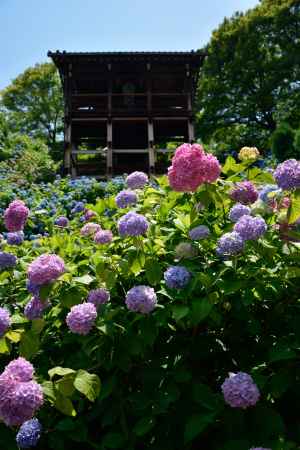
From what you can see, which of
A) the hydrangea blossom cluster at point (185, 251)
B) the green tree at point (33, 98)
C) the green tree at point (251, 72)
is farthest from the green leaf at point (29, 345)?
the green tree at point (33, 98)

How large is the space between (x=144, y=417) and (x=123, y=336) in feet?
0.93

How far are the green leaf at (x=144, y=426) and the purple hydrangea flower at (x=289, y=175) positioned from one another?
957 millimetres

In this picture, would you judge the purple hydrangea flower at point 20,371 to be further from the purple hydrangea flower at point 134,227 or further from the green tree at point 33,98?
the green tree at point 33,98

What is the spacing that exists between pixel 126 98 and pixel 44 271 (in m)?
18.9

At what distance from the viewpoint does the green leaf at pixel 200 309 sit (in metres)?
1.62

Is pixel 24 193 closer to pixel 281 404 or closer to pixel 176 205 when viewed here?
pixel 176 205

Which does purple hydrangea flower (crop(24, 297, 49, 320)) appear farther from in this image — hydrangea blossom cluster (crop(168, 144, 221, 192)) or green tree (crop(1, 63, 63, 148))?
green tree (crop(1, 63, 63, 148))

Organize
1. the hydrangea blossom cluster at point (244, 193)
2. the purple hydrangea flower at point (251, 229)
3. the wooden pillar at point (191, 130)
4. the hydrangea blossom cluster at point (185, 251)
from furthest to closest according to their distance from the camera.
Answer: the wooden pillar at point (191, 130)
the hydrangea blossom cluster at point (244, 193)
the hydrangea blossom cluster at point (185, 251)
the purple hydrangea flower at point (251, 229)

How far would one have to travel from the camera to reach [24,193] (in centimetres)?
750

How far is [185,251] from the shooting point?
6.16 ft

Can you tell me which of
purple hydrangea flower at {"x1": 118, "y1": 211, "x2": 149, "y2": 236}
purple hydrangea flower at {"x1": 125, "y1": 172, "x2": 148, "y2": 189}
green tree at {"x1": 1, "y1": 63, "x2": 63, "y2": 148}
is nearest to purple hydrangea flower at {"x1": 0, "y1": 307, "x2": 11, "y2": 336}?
purple hydrangea flower at {"x1": 118, "y1": 211, "x2": 149, "y2": 236}

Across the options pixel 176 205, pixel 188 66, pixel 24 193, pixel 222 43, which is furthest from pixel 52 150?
pixel 176 205

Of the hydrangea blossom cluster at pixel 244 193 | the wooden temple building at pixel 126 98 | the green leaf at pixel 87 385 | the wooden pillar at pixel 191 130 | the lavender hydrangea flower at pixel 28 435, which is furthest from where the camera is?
the wooden pillar at pixel 191 130

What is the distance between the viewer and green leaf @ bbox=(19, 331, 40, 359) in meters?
1.69
